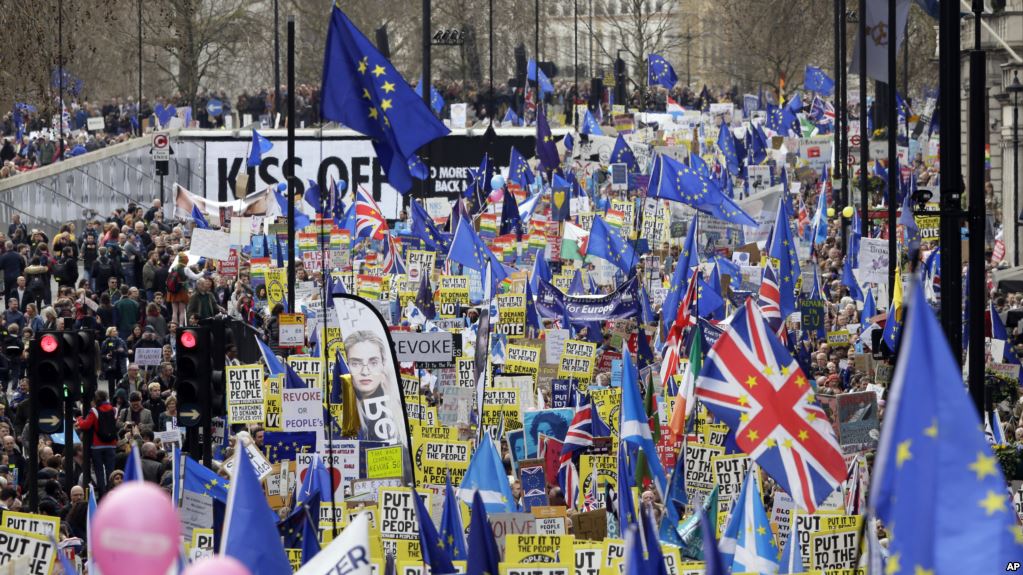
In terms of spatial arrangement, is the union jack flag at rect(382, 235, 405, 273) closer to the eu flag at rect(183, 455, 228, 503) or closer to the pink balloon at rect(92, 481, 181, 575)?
the eu flag at rect(183, 455, 228, 503)

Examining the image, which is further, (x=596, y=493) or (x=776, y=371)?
(x=596, y=493)

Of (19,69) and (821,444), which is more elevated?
(19,69)

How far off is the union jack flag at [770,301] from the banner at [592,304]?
4.70 ft

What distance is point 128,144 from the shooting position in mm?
50781

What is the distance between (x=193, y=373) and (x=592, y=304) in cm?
893

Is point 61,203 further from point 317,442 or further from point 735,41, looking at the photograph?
point 735,41

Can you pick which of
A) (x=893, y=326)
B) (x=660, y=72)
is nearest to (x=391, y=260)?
(x=893, y=326)

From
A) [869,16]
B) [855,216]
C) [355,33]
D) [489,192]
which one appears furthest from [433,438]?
[489,192]

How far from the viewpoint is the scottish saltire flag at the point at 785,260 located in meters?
24.7

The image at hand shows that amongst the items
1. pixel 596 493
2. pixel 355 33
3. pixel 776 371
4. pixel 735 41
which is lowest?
pixel 596 493

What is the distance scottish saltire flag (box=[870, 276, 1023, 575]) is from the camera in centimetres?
624

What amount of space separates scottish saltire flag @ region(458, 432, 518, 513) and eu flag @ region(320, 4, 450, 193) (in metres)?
2.95

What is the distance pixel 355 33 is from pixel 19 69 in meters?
32.9

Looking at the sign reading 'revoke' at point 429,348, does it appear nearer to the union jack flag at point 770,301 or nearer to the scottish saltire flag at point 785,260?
the union jack flag at point 770,301
